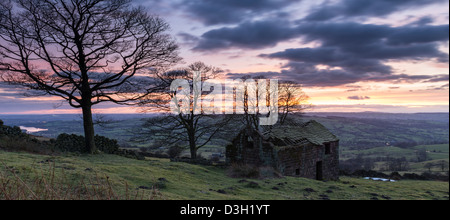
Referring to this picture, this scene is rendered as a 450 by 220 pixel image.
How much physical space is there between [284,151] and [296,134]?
3.99m

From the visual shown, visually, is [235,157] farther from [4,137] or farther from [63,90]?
[4,137]

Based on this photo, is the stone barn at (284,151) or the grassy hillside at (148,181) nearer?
the grassy hillside at (148,181)

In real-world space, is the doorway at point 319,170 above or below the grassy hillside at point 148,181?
below

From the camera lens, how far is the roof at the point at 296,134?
23906mm

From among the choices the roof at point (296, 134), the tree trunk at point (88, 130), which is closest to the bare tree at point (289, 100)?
the roof at point (296, 134)

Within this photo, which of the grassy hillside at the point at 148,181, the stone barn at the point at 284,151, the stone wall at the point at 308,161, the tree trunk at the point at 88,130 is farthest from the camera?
the stone wall at the point at 308,161

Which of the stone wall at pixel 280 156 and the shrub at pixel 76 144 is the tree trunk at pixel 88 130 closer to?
the shrub at pixel 76 144

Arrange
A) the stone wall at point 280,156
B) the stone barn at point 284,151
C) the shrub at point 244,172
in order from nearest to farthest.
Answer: the shrub at point 244,172
the stone wall at point 280,156
the stone barn at point 284,151

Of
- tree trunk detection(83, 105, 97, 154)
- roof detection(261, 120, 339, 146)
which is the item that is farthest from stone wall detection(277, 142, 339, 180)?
tree trunk detection(83, 105, 97, 154)

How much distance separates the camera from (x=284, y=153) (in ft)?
74.2
